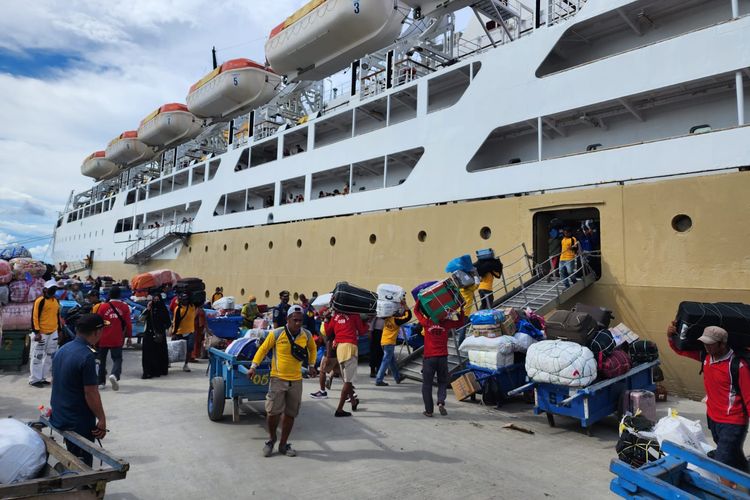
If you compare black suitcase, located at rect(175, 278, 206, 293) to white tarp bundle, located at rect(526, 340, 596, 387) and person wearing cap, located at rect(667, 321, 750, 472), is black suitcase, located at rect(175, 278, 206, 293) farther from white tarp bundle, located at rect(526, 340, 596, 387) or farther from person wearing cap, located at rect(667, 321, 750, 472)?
person wearing cap, located at rect(667, 321, 750, 472)

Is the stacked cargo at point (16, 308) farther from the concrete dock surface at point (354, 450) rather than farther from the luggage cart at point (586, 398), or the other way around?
the luggage cart at point (586, 398)

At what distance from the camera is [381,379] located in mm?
7570

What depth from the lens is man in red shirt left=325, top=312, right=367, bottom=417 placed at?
579cm

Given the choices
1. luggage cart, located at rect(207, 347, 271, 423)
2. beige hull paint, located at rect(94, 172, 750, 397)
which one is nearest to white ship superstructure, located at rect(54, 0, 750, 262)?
beige hull paint, located at rect(94, 172, 750, 397)

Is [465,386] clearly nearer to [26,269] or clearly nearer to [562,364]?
[562,364]

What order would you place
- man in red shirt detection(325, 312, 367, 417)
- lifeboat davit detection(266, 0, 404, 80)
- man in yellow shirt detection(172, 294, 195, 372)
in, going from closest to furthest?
1. man in red shirt detection(325, 312, 367, 417)
2. man in yellow shirt detection(172, 294, 195, 372)
3. lifeboat davit detection(266, 0, 404, 80)

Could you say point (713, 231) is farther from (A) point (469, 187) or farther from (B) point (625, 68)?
(A) point (469, 187)

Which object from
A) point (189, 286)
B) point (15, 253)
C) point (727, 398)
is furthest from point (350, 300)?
point (15, 253)

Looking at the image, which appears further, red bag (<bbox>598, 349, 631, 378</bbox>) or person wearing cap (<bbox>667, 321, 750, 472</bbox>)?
red bag (<bbox>598, 349, 631, 378</bbox>)

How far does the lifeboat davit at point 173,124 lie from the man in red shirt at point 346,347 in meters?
23.8

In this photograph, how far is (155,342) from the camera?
25.2ft

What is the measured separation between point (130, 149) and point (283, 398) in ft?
106

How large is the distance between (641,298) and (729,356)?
4.62 metres

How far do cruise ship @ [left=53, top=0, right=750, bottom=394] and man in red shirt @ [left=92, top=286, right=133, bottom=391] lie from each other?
21.0 ft
